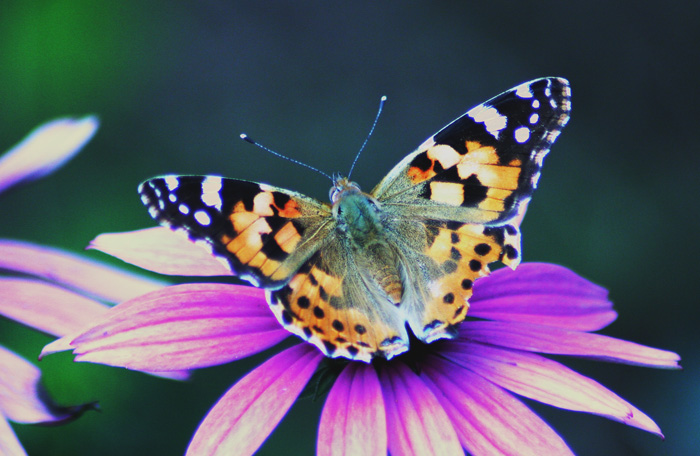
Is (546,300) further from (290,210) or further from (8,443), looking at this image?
(8,443)

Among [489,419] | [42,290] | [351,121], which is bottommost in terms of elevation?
[489,419]

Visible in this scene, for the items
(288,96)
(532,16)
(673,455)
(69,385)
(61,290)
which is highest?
(532,16)

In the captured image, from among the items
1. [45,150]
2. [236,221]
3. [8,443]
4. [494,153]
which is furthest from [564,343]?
[45,150]

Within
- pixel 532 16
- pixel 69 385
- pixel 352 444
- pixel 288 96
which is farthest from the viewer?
pixel 532 16

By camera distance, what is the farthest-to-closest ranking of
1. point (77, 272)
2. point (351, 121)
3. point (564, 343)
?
point (351, 121) < point (77, 272) < point (564, 343)

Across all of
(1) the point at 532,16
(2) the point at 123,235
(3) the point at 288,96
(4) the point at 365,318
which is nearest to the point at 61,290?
(2) the point at 123,235

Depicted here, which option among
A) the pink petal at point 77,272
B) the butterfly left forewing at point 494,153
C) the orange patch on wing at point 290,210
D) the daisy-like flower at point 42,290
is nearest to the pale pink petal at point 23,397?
the daisy-like flower at point 42,290

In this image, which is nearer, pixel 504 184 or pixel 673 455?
pixel 504 184

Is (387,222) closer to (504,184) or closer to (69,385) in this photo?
(504,184)
